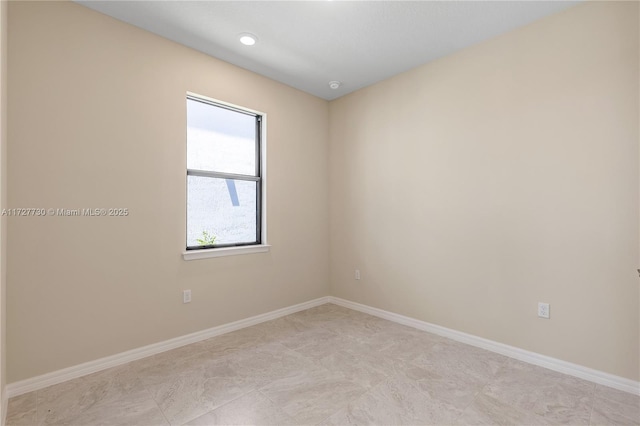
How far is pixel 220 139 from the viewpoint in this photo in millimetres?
3166

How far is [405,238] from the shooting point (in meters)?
3.33

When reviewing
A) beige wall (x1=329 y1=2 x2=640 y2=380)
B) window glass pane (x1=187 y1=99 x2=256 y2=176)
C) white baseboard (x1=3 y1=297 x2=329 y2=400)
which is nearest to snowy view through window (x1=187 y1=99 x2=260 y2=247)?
window glass pane (x1=187 y1=99 x2=256 y2=176)

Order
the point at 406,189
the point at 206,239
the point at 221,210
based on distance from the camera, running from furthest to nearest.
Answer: the point at 406,189, the point at 221,210, the point at 206,239

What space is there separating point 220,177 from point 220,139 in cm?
39

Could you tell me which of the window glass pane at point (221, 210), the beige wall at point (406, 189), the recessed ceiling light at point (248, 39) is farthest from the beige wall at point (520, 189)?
the recessed ceiling light at point (248, 39)

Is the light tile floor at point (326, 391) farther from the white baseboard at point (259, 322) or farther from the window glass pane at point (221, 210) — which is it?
the window glass pane at point (221, 210)

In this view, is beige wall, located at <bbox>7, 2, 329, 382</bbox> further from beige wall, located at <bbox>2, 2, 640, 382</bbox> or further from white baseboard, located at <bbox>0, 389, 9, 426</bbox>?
white baseboard, located at <bbox>0, 389, 9, 426</bbox>

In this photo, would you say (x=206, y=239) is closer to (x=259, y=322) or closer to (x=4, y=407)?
(x=259, y=322)

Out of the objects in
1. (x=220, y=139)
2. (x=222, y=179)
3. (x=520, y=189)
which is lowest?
(x=520, y=189)

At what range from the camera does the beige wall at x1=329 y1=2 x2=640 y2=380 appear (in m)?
2.13

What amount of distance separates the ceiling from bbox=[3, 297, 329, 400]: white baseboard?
8.50 ft

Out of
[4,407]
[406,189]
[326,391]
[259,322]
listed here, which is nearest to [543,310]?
[406,189]

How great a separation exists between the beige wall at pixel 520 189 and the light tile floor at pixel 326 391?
39cm

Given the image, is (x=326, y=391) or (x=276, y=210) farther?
(x=276, y=210)
